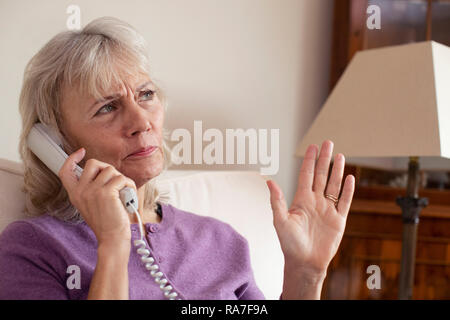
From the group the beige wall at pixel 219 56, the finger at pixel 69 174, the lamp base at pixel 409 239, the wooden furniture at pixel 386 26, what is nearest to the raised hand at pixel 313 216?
the finger at pixel 69 174

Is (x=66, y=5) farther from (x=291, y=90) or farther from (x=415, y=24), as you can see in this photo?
(x=415, y=24)

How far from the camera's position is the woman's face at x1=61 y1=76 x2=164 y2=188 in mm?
982

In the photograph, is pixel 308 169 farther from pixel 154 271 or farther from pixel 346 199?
pixel 154 271

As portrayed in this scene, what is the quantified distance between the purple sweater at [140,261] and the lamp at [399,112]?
0.47 m

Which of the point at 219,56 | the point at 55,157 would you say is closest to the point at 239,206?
the point at 219,56

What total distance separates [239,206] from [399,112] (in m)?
0.51

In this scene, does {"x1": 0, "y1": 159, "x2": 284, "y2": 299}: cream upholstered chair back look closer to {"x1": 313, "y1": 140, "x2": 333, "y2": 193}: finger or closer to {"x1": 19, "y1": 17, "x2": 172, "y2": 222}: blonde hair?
{"x1": 19, "y1": 17, "x2": 172, "y2": 222}: blonde hair

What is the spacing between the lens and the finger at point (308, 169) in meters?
0.90

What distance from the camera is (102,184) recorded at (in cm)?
A: 83

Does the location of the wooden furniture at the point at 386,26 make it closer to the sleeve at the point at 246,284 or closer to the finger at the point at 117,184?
the sleeve at the point at 246,284

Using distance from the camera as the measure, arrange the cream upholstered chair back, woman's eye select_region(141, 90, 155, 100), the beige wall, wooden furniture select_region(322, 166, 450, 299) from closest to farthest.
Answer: woman's eye select_region(141, 90, 155, 100) < the beige wall < the cream upholstered chair back < wooden furniture select_region(322, 166, 450, 299)

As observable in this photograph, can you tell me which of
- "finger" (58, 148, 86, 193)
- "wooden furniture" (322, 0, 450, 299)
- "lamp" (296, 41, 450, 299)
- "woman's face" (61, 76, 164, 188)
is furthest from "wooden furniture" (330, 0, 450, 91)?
"finger" (58, 148, 86, 193)

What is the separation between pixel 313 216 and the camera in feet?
3.03

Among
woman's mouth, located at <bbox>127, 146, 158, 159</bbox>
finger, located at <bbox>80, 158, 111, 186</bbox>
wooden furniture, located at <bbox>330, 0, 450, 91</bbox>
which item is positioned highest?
wooden furniture, located at <bbox>330, 0, 450, 91</bbox>
